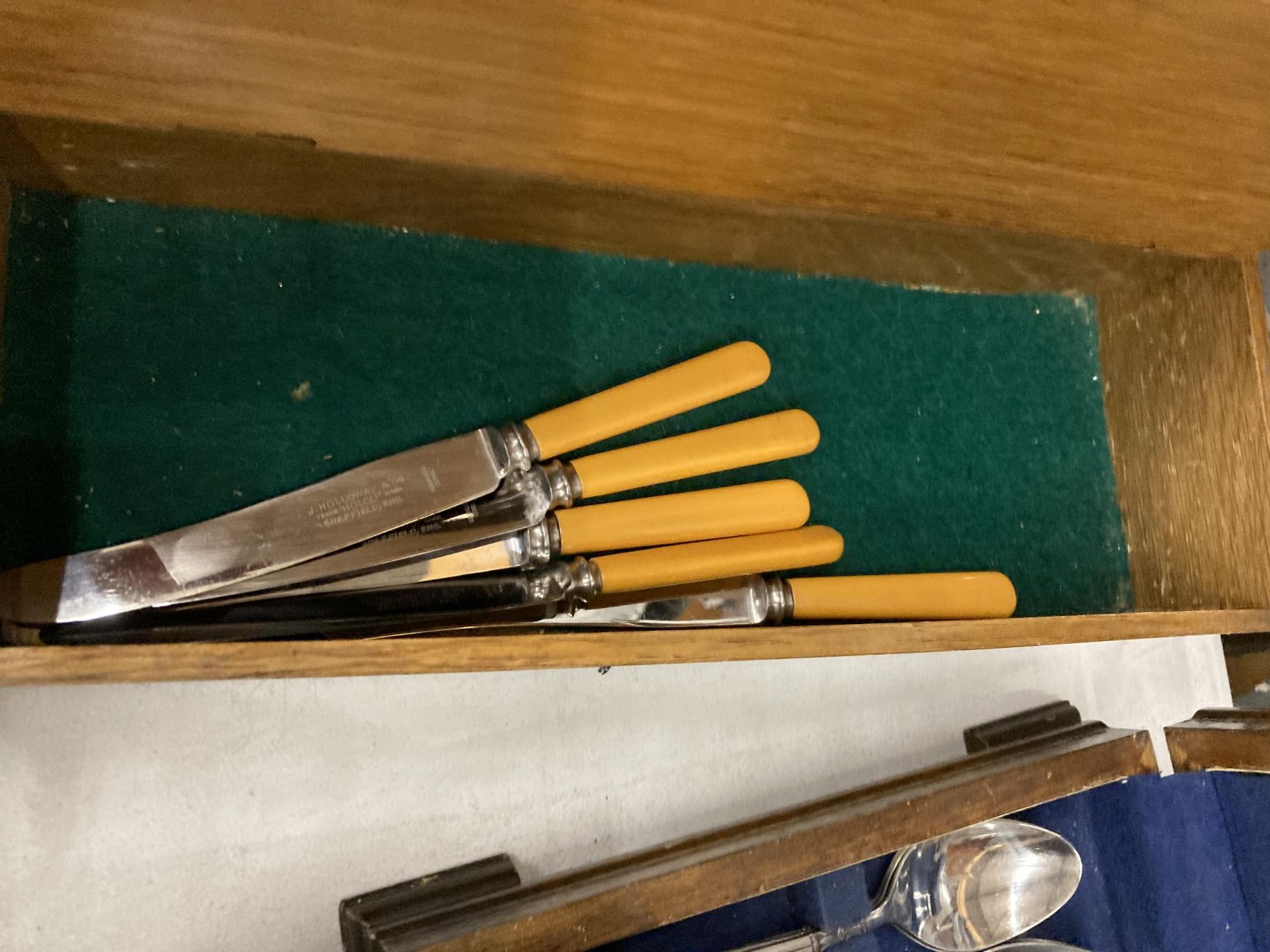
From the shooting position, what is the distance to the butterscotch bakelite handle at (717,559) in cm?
56

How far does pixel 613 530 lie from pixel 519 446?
7 cm

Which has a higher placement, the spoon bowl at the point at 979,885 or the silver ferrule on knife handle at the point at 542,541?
the silver ferrule on knife handle at the point at 542,541

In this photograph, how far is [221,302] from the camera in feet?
1.81


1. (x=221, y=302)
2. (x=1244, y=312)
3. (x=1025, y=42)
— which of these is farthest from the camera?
(x=1244, y=312)

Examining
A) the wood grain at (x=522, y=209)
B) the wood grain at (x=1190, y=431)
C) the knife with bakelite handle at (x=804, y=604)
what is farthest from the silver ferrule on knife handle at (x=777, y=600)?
the wood grain at (x=1190, y=431)

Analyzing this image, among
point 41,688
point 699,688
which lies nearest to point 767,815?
point 699,688

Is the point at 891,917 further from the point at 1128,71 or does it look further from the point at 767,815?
the point at 1128,71

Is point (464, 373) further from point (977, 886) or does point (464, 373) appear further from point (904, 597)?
point (977, 886)

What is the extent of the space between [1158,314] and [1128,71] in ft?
1.03

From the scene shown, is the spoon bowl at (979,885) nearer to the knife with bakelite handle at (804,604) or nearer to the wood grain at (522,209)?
the knife with bakelite handle at (804,604)

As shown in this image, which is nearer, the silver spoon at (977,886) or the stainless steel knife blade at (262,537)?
the stainless steel knife blade at (262,537)

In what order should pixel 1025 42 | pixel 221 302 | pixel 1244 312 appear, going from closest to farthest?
pixel 1025 42
pixel 221 302
pixel 1244 312

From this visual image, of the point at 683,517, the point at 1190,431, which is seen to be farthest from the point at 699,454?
the point at 1190,431

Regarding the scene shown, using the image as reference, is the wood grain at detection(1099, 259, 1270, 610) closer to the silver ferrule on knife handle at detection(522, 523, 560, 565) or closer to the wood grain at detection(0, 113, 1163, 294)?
the wood grain at detection(0, 113, 1163, 294)
